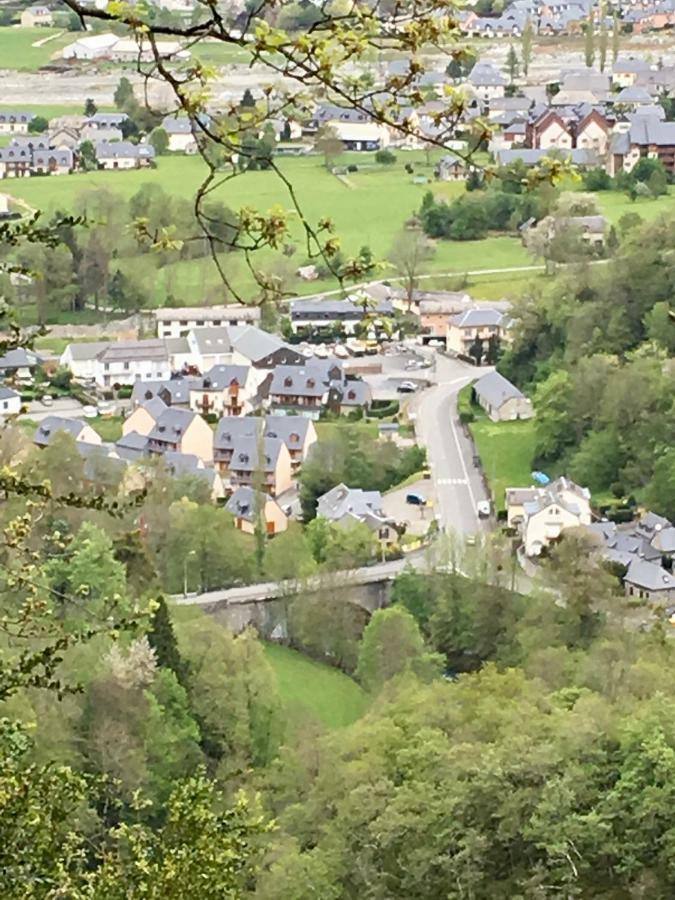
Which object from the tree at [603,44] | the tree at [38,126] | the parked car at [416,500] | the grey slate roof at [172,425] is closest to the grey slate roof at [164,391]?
the grey slate roof at [172,425]

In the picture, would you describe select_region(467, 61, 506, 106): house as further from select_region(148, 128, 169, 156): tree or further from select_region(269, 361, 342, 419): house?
select_region(269, 361, 342, 419): house

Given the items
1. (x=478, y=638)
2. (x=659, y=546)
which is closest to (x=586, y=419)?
(x=659, y=546)

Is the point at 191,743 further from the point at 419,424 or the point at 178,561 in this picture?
the point at 419,424

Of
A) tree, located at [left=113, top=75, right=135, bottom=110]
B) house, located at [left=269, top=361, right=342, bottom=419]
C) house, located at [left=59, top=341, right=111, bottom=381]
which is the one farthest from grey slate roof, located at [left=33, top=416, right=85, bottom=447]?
tree, located at [left=113, top=75, right=135, bottom=110]

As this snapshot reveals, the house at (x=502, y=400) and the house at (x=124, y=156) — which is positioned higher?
the house at (x=124, y=156)

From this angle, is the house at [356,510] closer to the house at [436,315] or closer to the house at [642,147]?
the house at [436,315]

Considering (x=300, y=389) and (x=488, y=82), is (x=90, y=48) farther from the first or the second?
(x=300, y=389)

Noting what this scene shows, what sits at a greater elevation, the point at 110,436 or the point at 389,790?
the point at 389,790
